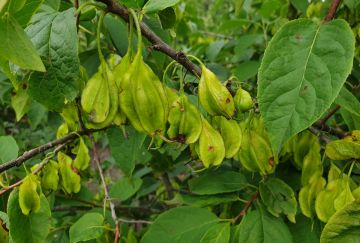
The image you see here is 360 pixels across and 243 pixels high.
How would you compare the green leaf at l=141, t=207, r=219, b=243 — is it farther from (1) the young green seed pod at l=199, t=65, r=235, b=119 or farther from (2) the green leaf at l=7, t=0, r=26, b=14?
(2) the green leaf at l=7, t=0, r=26, b=14

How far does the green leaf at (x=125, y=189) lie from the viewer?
1569 mm

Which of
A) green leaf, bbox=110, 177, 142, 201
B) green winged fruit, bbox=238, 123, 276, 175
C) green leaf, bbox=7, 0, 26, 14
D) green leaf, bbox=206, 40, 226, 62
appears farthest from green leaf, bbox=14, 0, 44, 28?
green leaf, bbox=206, 40, 226, 62

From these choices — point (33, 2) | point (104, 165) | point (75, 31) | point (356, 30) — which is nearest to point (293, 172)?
point (356, 30)

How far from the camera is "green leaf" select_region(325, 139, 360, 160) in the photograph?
977 millimetres

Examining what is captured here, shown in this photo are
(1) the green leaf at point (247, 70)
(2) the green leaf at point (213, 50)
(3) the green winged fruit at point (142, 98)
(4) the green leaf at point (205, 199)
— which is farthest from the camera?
(2) the green leaf at point (213, 50)

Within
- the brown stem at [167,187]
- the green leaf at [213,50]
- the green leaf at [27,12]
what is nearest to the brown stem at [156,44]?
the green leaf at [27,12]

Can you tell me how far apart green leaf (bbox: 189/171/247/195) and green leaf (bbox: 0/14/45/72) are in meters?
0.75

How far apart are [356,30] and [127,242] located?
0.91 m

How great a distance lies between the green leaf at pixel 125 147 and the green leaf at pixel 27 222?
0.24m

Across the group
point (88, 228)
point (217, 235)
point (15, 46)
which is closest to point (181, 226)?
point (217, 235)

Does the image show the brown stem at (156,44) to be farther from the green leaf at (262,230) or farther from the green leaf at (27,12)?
the green leaf at (262,230)

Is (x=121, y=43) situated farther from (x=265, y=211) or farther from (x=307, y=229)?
(x=307, y=229)

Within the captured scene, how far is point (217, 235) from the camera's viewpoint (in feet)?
3.65

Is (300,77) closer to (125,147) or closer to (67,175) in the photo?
(125,147)
